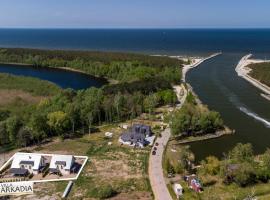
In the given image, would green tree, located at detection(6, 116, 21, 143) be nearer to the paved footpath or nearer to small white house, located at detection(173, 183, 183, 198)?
the paved footpath

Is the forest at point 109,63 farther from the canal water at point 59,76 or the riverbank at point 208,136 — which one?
the riverbank at point 208,136

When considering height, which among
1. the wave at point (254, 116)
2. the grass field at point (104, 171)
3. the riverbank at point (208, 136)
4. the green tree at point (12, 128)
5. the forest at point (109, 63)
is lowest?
the grass field at point (104, 171)

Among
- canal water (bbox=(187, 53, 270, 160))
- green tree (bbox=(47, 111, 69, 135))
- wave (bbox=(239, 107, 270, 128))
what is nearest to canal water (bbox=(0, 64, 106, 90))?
canal water (bbox=(187, 53, 270, 160))

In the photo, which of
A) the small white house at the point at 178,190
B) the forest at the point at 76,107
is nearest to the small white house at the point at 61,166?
the forest at the point at 76,107

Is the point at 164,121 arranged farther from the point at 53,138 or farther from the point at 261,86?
the point at 261,86

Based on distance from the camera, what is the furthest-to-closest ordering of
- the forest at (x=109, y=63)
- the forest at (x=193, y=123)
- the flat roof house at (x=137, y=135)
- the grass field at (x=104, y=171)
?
the forest at (x=109, y=63), the forest at (x=193, y=123), the flat roof house at (x=137, y=135), the grass field at (x=104, y=171)

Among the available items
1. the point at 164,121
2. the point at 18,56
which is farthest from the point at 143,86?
the point at 18,56

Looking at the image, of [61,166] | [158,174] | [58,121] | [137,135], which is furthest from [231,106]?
[61,166]
